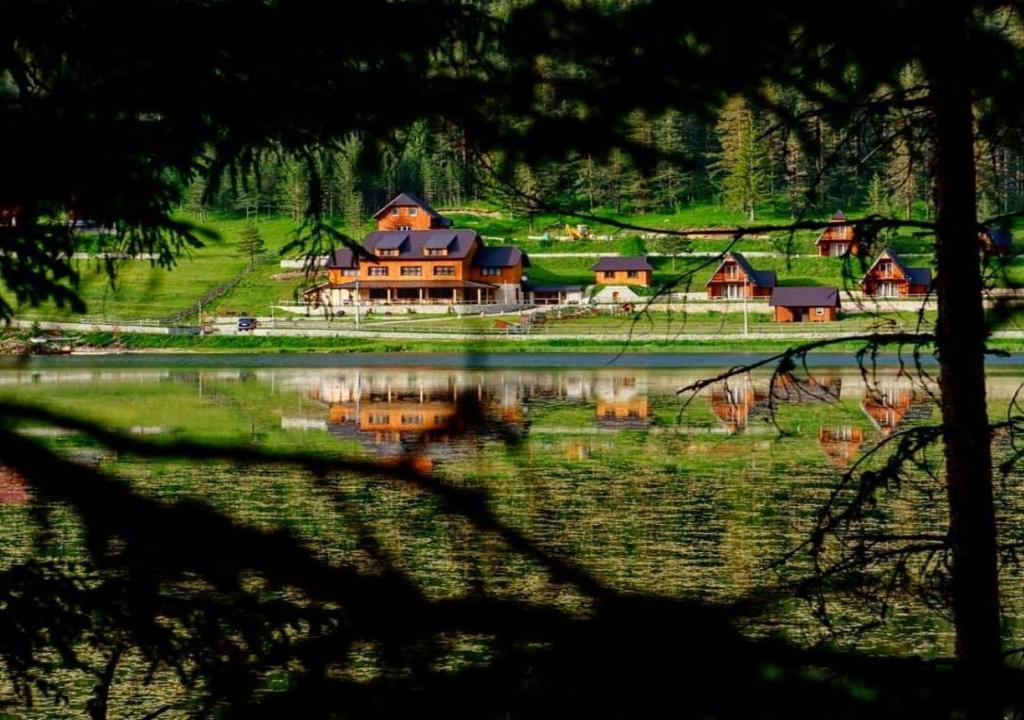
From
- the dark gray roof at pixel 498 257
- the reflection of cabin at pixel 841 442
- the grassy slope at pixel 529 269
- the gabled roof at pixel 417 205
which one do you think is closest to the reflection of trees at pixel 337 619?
the reflection of cabin at pixel 841 442

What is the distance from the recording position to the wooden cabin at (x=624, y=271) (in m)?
100

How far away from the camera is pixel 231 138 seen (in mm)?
4090

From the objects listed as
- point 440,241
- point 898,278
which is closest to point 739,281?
point 898,278

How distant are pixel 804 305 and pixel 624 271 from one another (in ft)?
61.0

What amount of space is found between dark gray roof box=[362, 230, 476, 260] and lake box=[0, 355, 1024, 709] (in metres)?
48.4

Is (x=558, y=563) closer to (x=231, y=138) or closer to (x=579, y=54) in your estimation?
(x=231, y=138)

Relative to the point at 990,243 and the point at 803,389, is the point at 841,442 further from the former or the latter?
the point at 990,243

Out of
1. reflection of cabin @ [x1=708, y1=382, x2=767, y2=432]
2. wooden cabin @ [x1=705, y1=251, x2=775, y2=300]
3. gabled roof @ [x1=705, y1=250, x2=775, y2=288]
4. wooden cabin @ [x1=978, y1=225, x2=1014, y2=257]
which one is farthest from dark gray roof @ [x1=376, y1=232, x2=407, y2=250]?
wooden cabin @ [x1=978, y1=225, x2=1014, y2=257]

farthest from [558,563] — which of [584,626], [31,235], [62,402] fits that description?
[62,402]

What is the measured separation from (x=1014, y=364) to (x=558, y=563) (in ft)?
187

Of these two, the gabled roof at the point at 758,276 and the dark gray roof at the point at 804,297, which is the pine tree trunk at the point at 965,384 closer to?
the dark gray roof at the point at 804,297

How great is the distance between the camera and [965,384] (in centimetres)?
768

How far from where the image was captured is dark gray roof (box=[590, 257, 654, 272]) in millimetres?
100625

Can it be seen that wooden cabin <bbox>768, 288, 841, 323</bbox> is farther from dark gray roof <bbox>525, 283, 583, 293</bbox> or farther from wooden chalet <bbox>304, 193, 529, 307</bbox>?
wooden chalet <bbox>304, 193, 529, 307</bbox>
